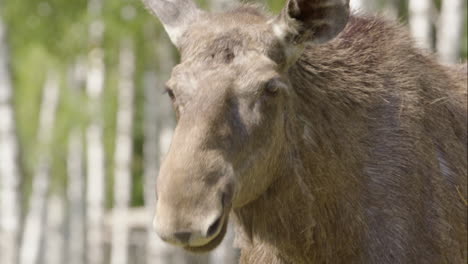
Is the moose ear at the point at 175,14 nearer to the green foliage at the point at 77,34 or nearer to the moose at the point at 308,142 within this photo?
the moose at the point at 308,142

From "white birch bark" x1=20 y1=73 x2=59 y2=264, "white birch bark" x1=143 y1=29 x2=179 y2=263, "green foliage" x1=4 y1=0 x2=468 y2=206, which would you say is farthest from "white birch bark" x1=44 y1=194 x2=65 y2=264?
"white birch bark" x1=143 y1=29 x2=179 y2=263

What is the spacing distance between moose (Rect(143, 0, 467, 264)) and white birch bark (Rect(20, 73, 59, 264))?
2103 cm

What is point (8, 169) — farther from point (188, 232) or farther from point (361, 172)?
point (188, 232)

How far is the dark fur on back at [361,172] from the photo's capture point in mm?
5461

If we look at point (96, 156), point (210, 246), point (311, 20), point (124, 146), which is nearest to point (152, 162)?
point (124, 146)

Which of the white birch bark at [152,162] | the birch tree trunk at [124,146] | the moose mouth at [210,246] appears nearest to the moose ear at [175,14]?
the moose mouth at [210,246]

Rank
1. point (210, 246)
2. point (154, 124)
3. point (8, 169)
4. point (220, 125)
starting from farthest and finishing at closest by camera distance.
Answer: point (154, 124)
point (8, 169)
point (220, 125)
point (210, 246)

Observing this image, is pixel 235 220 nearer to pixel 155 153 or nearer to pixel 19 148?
pixel 19 148

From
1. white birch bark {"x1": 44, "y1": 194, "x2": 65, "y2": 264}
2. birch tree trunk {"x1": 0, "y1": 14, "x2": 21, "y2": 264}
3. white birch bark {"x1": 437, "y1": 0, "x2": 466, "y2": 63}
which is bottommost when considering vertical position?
white birch bark {"x1": 44, "y1": 194, "x2": 65, "y2": 264}

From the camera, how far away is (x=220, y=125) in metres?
4.85

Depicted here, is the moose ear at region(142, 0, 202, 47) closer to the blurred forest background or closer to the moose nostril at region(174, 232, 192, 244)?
the moose nostril at region(174, 232, 192, 244)

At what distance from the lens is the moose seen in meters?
4.76

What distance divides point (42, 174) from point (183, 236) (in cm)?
2615

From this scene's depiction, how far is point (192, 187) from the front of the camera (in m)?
4.55
